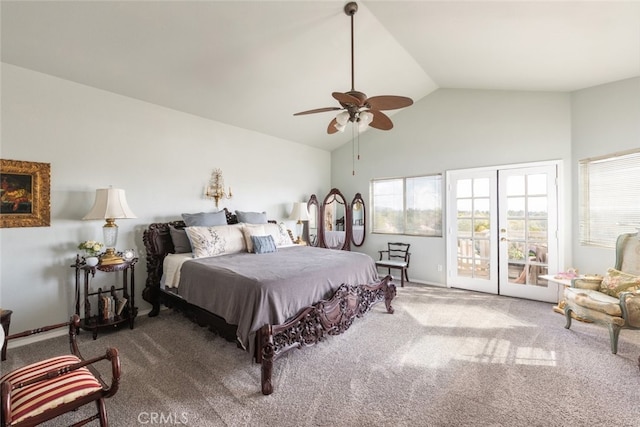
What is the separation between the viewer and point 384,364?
2.38 m

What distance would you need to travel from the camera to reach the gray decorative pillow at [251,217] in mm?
4375

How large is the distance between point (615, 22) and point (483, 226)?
2.77m

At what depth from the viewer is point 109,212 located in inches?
115

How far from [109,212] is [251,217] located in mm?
1874

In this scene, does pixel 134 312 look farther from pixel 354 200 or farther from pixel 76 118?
pixel 354 200

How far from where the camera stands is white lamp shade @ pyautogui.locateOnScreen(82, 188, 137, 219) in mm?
2910

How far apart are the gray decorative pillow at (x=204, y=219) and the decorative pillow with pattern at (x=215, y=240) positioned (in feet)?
0.65

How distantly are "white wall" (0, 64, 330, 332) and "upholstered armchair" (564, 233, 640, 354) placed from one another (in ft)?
14.8

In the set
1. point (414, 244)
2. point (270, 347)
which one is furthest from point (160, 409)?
point (414, 244)

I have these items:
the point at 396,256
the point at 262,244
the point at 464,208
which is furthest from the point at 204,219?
the point at 464,208

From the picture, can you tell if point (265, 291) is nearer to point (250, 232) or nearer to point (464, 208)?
point (250, 232)

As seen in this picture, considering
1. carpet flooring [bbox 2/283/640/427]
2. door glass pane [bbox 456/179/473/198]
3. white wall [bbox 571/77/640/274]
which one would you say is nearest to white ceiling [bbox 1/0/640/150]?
white wall [bbox 571/77/640/274]

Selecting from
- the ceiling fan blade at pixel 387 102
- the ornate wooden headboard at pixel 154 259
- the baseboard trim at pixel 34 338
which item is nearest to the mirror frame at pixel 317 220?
the ornate wooden headboard at pixel 154 259

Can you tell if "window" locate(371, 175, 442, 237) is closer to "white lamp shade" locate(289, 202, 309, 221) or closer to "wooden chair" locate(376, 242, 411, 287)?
"wooden chair" locate(376, 242, 411, 287)
